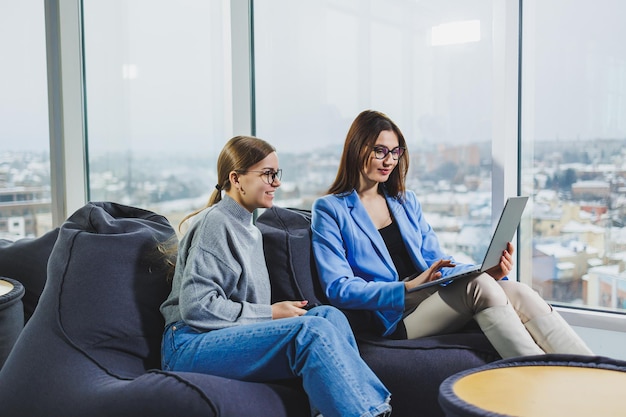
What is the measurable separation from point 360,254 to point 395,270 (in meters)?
0.16

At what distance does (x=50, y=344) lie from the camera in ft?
7.52

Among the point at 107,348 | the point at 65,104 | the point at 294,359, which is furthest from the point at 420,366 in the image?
the point at 65,104

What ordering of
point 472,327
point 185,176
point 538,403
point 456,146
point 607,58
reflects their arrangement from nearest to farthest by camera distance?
point 538,403
point 472,327
point 607,58
point 456,146
point 185,176

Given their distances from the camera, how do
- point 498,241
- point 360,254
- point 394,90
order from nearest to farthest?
point 498,241 < point 360,254 < point 394,90

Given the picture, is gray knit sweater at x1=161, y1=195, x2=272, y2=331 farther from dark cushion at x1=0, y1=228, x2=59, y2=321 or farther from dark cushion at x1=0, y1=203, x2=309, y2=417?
dark cushion at x1=0, y1=228, x2=59, y2=321

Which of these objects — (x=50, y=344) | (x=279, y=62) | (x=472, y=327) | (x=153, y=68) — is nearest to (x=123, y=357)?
(x=50, y=344)

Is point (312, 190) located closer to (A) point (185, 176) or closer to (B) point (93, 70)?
(A) point (185, 176)

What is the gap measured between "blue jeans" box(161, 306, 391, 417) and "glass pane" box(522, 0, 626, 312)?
149 centimetres

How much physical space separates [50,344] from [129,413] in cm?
43

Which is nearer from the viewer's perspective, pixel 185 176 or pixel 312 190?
pixel 312 190

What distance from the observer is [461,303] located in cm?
256

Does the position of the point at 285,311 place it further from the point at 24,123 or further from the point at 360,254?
the point at 24,123

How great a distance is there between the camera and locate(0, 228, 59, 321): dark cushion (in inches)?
117

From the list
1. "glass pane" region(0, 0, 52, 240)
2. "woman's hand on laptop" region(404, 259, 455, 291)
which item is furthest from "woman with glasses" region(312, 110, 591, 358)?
"glass pane" region(0, 0, 52, 240)
